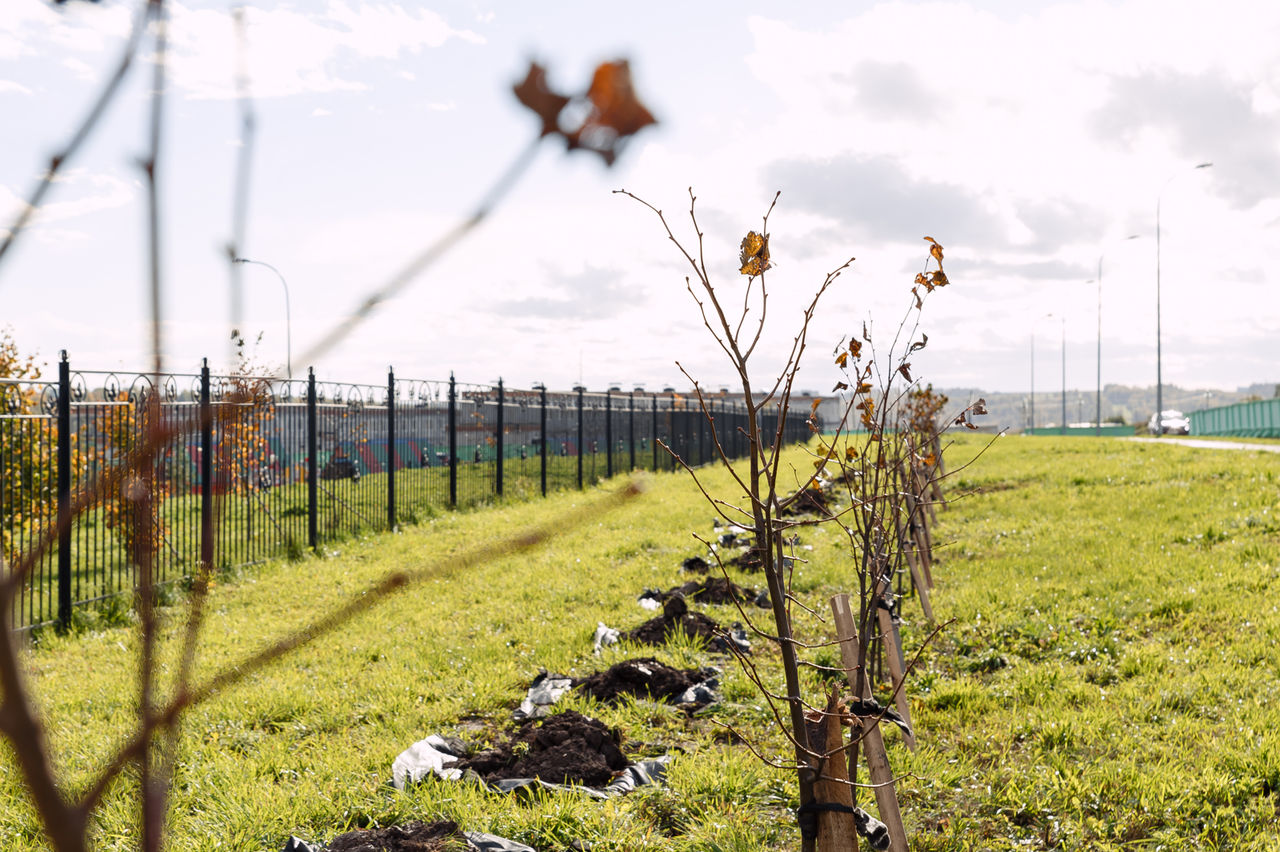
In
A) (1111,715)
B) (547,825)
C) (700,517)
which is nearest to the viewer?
(547,825)

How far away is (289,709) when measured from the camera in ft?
17.1

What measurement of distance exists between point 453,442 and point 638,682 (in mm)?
9604

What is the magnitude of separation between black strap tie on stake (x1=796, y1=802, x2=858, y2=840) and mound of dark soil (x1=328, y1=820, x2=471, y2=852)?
1584mm

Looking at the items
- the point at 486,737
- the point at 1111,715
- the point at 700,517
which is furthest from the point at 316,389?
the point at 1111,715

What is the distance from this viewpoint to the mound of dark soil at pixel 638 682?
5262 millimetres

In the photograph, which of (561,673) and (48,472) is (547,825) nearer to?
(561,673)

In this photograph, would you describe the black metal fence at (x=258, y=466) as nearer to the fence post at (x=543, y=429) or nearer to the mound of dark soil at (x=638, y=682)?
the fence post at (x=543, y=429)

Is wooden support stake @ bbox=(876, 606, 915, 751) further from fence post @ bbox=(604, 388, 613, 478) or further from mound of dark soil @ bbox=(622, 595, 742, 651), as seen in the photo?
fence post @ bbox=(604, 388, 613, 478)

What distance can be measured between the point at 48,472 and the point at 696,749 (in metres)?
6.93

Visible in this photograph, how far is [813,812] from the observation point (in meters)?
2.38

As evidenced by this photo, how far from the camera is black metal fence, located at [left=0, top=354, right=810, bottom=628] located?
498cm

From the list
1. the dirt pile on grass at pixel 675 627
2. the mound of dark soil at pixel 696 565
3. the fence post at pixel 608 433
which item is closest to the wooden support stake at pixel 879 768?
the dirt pile on grass at pixel 675 627

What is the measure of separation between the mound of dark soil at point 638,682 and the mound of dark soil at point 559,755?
0.68 metres

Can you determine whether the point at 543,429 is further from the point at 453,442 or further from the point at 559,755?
the point at 559,755
